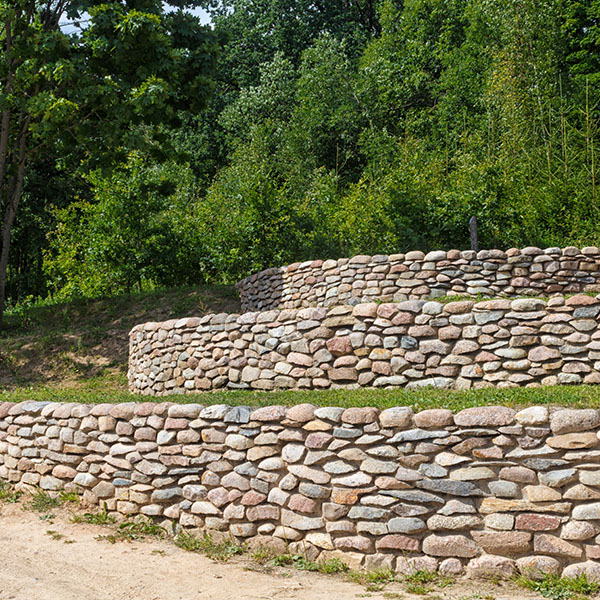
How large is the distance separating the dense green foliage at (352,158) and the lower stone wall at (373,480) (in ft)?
25.7

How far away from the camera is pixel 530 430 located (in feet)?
15.5

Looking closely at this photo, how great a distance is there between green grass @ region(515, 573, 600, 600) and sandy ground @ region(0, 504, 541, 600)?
107mm

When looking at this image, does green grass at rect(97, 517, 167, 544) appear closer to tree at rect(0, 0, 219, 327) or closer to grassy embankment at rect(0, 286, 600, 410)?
grassy embankment at rect(0, 286, 600, 410)

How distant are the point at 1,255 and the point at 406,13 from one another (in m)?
22.1

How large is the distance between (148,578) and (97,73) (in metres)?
10.5

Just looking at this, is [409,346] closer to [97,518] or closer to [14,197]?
[97,518]

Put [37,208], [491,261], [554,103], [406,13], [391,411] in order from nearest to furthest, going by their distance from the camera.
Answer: [391,411] < [491,261] < [554,103] < [37,208] < [406,13]

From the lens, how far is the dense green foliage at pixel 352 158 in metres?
16.1

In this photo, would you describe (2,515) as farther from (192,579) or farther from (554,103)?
(554,103)

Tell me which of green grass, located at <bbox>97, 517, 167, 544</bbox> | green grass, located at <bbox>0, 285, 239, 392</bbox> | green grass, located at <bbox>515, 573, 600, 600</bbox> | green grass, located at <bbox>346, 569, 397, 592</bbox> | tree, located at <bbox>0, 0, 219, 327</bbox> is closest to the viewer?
green grass, located at <bbox>515, 573, 600, 600</bbox>

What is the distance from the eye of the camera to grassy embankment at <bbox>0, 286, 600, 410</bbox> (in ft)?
32.0

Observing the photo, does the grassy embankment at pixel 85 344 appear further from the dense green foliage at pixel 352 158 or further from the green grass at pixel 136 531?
the dense green foliage at pixel 352 158

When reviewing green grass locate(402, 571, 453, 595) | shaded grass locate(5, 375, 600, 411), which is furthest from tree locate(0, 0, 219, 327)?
green grass locate(402, 571, 453, 595)

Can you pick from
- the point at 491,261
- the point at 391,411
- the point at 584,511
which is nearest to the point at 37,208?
the point at 491,261
